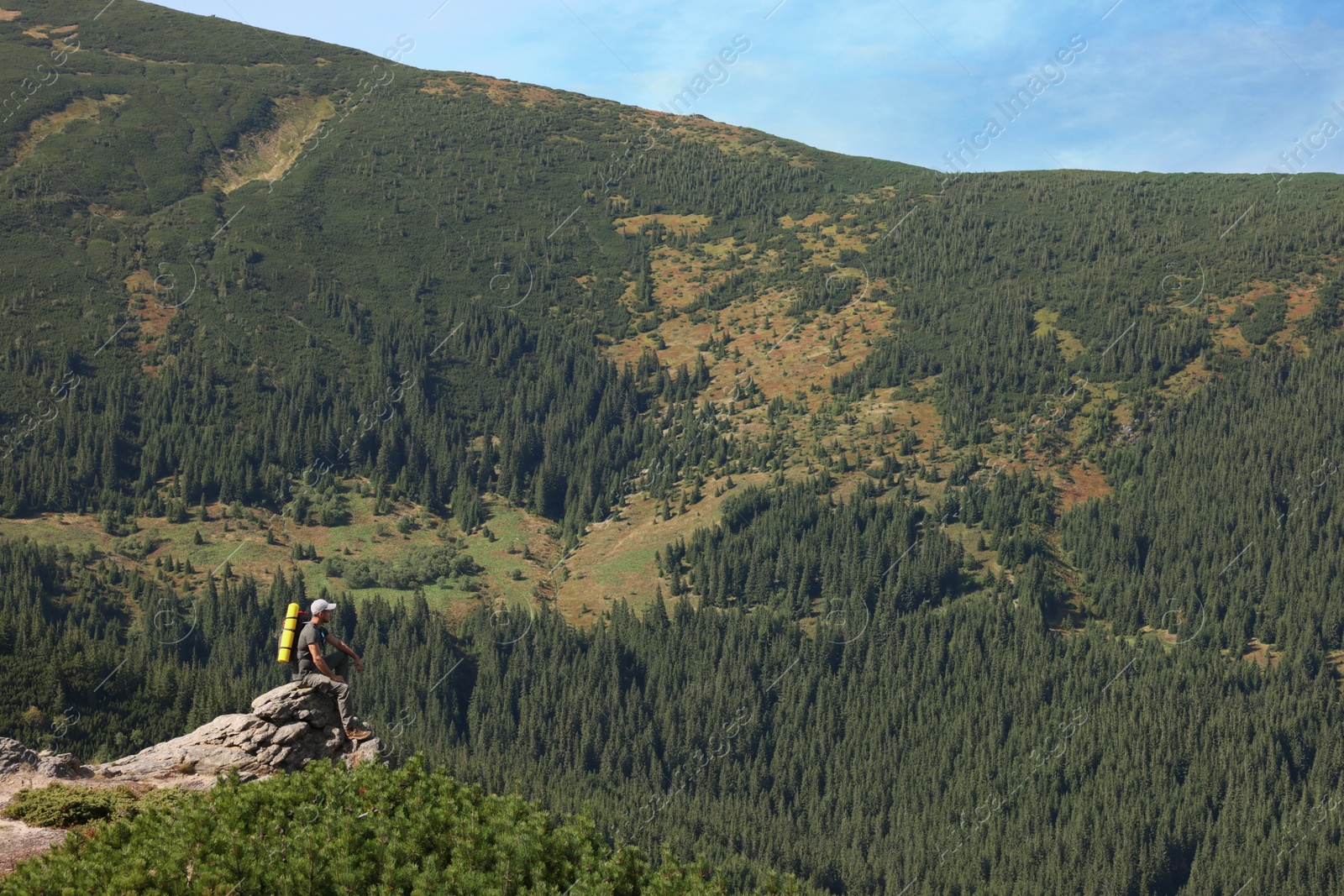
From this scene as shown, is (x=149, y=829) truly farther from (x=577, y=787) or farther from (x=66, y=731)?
(x=577, y=787)

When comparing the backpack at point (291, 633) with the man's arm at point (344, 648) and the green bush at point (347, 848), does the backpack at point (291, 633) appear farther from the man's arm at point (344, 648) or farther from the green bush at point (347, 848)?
the green bush at point (347, 848)

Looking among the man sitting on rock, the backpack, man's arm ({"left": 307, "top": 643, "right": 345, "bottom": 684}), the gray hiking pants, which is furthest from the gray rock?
man's arm ({"left": 307, "top": 643, "right": 345, "bottom": 684})

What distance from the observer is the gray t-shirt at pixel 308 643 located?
143 ft

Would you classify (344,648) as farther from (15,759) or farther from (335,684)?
(15,759)

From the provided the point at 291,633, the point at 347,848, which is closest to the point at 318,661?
the point at 291,633

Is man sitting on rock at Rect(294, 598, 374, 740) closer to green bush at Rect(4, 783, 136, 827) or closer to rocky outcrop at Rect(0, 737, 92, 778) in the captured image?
green bush at Rect(4, 783, 136, 827)

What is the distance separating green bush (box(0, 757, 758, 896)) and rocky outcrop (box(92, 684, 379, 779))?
11.5 ft

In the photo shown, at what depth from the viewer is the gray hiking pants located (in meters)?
45.5

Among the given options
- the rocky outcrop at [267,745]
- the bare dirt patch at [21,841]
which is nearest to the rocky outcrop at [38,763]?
the rocky outcrop at [267,745]

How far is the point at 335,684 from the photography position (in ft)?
152

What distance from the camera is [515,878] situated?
128 feet

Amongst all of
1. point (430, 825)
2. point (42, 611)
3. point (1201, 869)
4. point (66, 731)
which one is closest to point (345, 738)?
point (430, 825)

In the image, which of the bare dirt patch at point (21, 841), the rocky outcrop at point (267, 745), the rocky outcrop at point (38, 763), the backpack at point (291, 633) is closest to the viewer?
the bare dirt patch at point (21, 841)

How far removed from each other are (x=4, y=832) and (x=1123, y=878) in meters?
188
